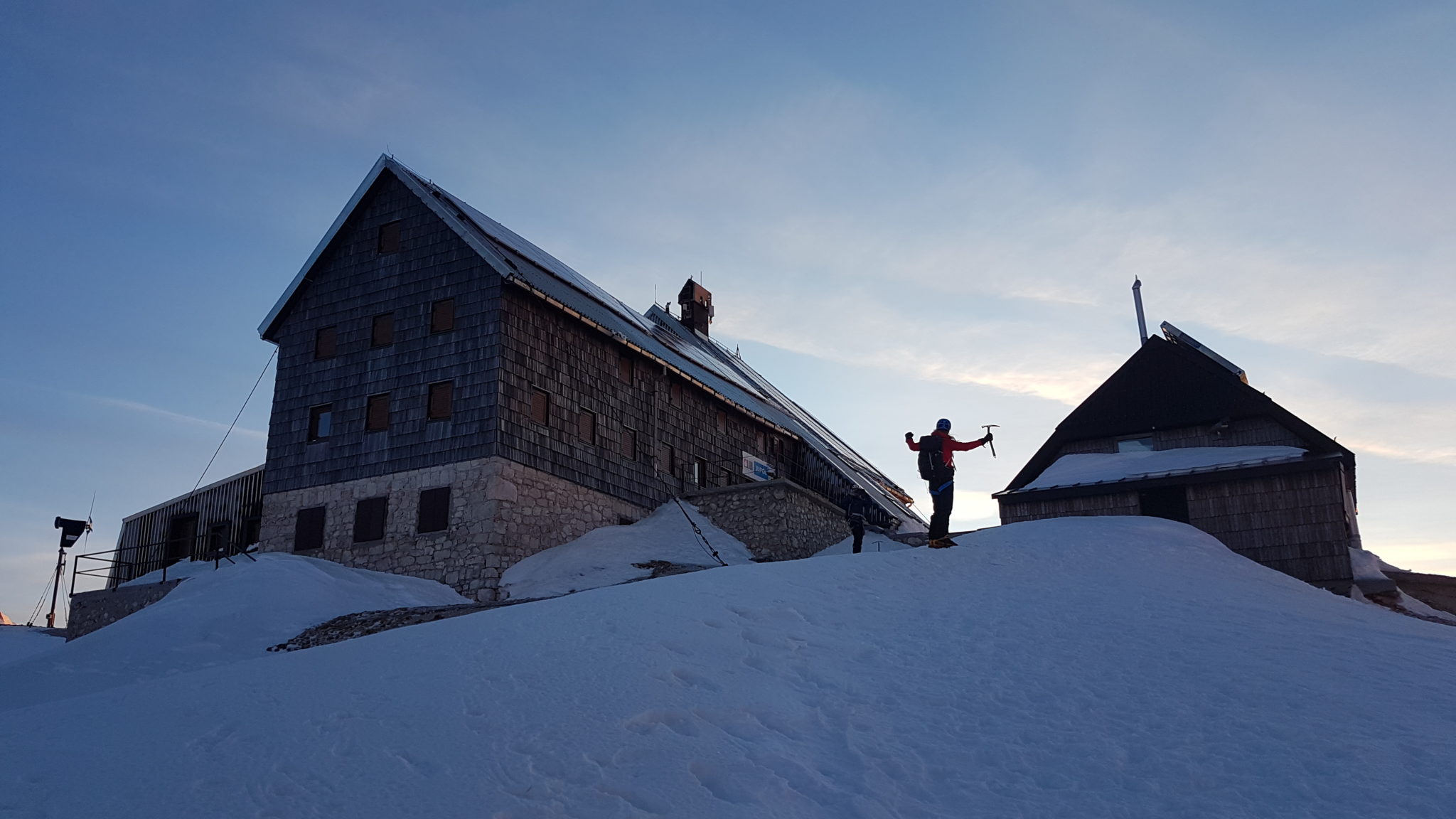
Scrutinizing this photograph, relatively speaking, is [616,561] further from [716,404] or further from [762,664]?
[762,664]

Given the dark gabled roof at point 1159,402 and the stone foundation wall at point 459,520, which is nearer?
the stone foundation wall at point 459,520

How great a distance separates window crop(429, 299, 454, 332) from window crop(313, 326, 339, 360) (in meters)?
3.00

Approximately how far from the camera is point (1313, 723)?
7.65 metres

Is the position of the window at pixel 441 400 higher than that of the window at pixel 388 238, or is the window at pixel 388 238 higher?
the window at pixel 388 238

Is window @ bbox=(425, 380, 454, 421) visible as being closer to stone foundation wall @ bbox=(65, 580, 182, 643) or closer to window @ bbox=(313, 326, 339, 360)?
window @ bbox=(313, 326, 339, 360)

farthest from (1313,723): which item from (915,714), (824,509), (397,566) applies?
(824,509)

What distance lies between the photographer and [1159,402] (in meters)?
24.5

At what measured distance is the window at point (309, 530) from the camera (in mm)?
23766

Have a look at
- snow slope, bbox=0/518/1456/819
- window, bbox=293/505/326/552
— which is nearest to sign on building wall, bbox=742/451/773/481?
window, bbox=293/505/326/552

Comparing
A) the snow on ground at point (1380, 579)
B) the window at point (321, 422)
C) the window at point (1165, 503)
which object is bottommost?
the snow on ground at point (1380, 579)

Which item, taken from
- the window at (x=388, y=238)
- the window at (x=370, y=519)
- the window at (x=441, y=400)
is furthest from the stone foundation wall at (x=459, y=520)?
the window at (x=388, y=238)

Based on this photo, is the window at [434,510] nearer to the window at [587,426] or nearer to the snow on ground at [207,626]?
the snow on ground at [207,626]

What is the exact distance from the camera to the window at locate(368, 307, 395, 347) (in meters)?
24.7

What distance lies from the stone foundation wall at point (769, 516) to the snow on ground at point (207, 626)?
26.8 ft
